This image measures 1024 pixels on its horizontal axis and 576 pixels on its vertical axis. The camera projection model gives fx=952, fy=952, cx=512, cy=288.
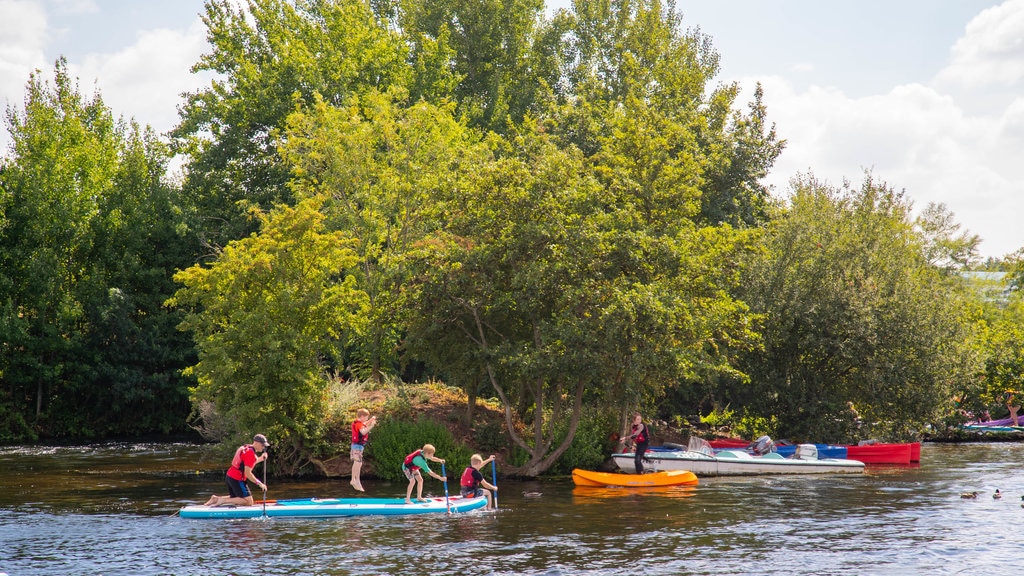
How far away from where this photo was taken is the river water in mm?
18609

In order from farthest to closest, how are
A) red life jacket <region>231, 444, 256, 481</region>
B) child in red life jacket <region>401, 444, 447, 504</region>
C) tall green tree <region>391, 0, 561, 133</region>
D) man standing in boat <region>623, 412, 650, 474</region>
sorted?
tall green tree <region>391, 0, 561, 133</region>, man standing in boat <region>623, 412, 650, 474</region>, child in red life jacket <region>401, 444, 447, 504</region>, red life jacket <region>231, 444, 256, 481</region>

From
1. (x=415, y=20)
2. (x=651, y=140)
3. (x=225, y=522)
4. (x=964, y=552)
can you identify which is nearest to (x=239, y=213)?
(x=415, y=20)

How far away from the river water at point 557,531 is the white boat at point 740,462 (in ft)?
4.65

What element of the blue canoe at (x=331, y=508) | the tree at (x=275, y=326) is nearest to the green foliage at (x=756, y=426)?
the tree at (x=275, y=326)

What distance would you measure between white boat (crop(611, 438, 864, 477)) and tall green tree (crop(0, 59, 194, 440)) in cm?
2735

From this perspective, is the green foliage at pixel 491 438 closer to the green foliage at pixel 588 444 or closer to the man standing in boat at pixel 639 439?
the green foliage at pixel 588 444

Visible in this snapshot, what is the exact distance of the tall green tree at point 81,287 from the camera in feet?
164

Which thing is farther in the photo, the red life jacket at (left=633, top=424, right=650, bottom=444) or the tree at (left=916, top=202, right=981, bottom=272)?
the tree at (left=916, top=202, right=981, bottom=272)

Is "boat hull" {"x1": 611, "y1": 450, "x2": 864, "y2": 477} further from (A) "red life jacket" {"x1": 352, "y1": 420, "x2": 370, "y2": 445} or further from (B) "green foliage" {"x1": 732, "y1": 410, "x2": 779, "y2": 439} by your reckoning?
(A) "red life jacket" {"x1": 352, "y1": 420, "x2": 370, "y2": 445}

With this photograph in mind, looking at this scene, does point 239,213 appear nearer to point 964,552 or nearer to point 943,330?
point 943,330

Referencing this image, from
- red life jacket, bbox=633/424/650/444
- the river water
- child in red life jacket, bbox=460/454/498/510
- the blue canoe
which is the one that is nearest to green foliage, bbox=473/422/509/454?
the river water

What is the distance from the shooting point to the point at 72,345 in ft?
164

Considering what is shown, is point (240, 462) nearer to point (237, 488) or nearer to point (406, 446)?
point (237, 488)

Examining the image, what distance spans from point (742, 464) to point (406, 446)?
40.0 feet
